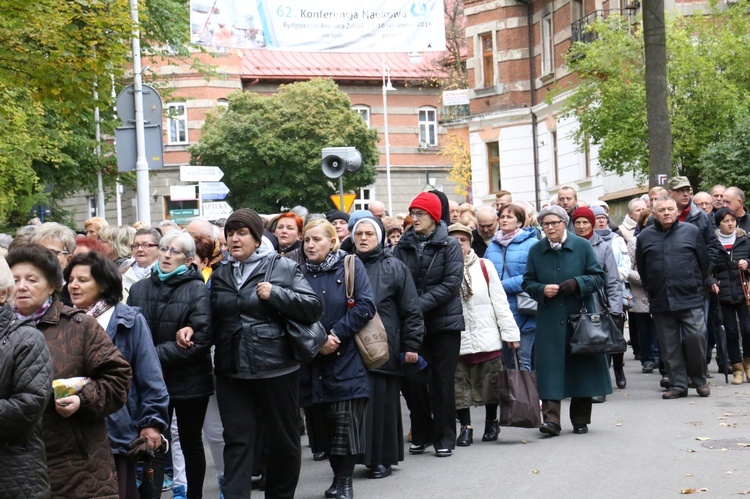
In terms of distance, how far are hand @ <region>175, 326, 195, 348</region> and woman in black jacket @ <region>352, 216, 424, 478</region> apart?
203cm

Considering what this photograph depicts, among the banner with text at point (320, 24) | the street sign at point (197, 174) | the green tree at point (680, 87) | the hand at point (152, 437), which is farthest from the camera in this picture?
the green tree at point (680, 87)

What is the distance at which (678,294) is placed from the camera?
44.1ft

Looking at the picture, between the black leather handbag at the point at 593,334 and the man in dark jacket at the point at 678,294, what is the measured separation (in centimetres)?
229

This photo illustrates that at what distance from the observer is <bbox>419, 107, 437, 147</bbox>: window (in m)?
74.0

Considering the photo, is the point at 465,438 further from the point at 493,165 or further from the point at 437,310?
the point at 493,165

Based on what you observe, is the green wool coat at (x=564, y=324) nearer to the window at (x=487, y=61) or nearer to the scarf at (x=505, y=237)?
the scarf at (x=505, y=237)

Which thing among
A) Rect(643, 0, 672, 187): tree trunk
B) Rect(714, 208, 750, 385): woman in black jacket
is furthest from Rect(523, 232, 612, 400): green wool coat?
Rect(643, 0, 672, 187): tree trunk

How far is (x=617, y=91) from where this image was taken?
2736cm

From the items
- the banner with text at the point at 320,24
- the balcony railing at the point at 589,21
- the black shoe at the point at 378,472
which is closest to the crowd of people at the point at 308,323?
the black shoe at the point at 378,472

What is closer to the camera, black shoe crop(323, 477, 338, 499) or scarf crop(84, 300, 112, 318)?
scarf crop(84, 300, 112, 318)

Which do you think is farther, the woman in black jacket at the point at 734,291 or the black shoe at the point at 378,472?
the woman in black jacket at the point at 734,291

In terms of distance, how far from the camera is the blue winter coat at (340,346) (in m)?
9.05

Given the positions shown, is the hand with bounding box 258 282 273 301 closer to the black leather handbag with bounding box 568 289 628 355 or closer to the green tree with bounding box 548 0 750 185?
the black leather handbag with bounding box 568 289 628 355

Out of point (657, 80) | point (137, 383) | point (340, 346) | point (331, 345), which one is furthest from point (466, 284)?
point (657, 80)
